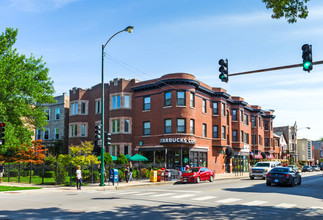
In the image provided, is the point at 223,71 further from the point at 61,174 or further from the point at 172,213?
the point at 61,174

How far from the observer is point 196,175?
3000 cm

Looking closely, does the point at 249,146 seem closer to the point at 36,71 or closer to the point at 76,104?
the point at 76,104

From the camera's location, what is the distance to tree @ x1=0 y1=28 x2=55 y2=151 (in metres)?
29.3

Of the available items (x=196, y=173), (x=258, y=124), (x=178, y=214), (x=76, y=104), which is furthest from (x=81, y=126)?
(x=178, y=214)

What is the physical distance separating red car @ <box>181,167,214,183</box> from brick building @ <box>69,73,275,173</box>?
7456 millimetres

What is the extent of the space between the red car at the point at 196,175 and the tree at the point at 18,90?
14745 mm

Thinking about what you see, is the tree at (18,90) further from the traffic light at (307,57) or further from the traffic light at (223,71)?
the traffic light at (307,57)

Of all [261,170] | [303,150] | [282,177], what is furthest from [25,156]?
[303,150]

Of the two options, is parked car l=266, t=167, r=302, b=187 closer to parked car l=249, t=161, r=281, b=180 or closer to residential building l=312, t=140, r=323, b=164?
parked car l=249, t=161, r=281, b=180

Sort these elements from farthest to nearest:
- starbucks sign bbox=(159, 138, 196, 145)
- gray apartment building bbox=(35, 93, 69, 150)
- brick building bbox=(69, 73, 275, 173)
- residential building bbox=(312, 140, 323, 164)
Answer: residential building bbox=(312, 140, 323, 164) < gray apartment building bbox=(35, 93, 69, 150) < brick building bbox=(69, 73, 275, 173) < starbucks sign bbox=(159, 138, 196, 145)

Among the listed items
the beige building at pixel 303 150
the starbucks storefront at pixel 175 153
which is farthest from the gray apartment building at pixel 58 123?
the beige building at pixel 303 150

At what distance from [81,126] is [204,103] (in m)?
17.9

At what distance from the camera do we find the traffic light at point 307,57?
12.1 metres

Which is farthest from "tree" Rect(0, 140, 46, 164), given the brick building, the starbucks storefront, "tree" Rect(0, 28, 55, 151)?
the starbucks storefront
